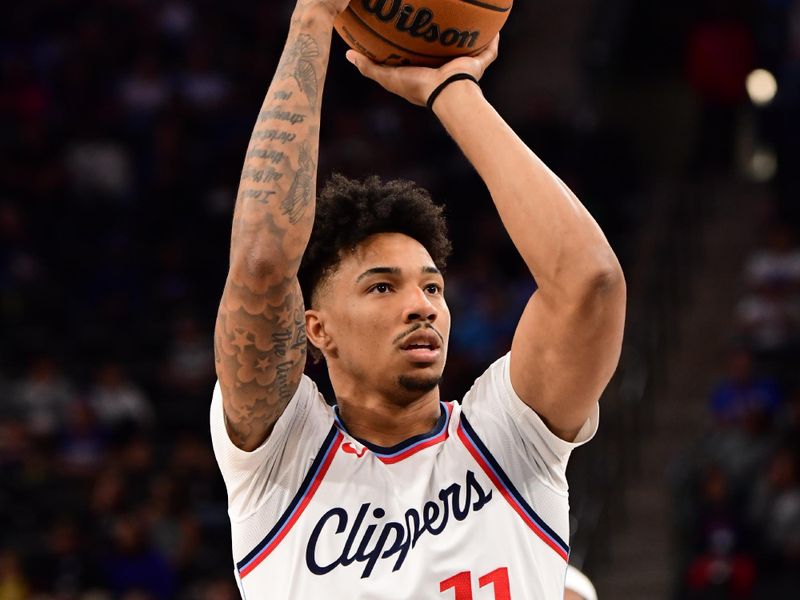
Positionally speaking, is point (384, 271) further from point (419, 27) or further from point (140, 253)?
point (140, 253)

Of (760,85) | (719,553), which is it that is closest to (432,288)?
(719,553)

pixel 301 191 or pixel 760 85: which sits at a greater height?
→ pixel 760 85

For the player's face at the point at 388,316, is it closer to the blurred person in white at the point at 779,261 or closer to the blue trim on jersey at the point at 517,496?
the blue trim on jersey at the point at 517,496

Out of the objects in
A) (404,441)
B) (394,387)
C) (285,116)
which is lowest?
(404,441)

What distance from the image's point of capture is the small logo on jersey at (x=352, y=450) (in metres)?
3.24

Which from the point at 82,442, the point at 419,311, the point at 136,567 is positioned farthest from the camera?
the point at 82,442

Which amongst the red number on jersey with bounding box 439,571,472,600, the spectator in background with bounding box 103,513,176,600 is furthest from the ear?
the spectator in background with bounding box 103,513,176,600

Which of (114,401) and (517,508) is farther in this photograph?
(114,401)

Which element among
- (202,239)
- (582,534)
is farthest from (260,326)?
(202,239)

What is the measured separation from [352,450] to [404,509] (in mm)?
213

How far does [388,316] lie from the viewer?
3.22 meters

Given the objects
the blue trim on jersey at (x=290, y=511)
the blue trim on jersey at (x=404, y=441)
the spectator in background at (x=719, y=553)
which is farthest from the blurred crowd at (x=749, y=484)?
the blue trim on jersey at (x=290, y=511)

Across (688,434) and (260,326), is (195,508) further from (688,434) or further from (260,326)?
(260,326)

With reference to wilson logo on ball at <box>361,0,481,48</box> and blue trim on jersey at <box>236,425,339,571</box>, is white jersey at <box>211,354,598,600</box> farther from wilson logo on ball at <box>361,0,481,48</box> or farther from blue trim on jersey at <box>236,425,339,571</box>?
wilson logo on ball at <box>361,0,481,48</box>
